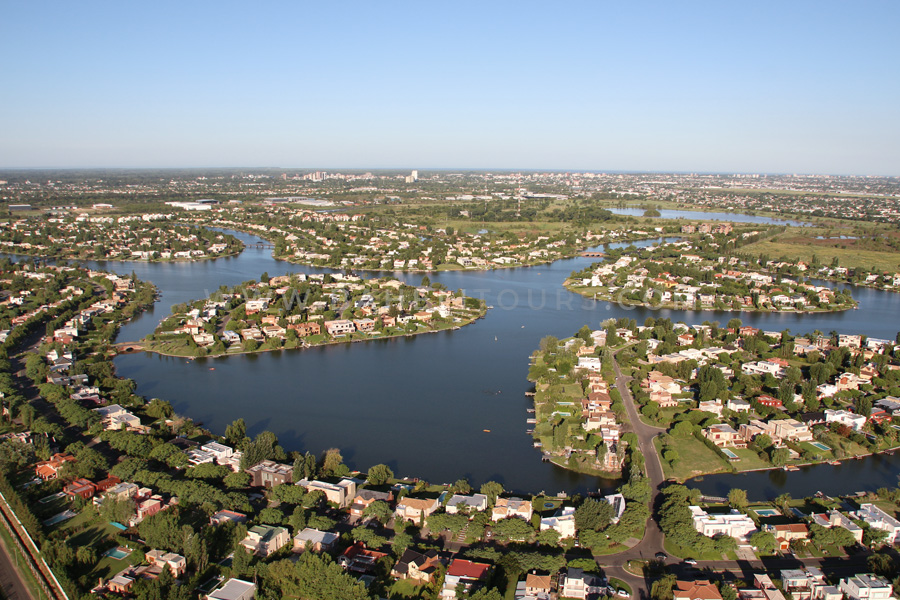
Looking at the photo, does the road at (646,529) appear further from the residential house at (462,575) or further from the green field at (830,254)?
the green field at (830,254)

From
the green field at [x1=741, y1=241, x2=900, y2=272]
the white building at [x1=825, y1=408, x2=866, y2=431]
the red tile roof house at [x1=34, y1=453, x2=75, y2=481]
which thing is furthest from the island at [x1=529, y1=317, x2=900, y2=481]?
the green field at [x1=741, y1=241, x2=900, y2=272]

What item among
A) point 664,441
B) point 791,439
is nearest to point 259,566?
point 664,441

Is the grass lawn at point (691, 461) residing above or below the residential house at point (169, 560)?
below

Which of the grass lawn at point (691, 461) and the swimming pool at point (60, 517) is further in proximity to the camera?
the grass lawn at point (691, 461)

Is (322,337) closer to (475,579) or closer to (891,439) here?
(475,579)

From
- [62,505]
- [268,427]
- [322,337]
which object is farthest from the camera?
[322,337]

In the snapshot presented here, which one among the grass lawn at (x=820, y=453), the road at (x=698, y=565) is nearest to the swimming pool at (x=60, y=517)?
the road at (x=698, y=565)

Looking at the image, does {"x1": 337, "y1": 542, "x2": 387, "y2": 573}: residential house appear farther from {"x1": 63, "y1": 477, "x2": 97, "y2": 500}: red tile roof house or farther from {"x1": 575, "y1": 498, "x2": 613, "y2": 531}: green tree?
{"x1": 63, "y1": 477, "x2": 97, "y2": 500}: red tile roof house
